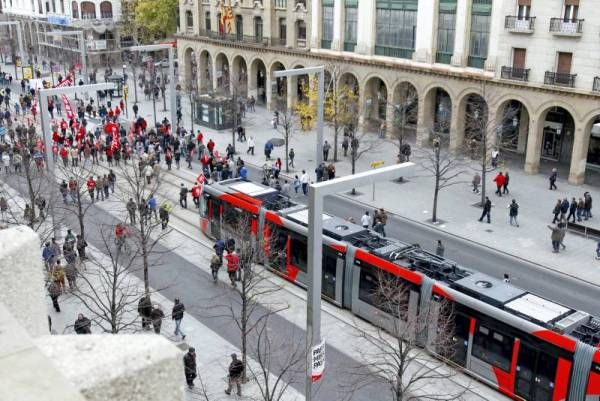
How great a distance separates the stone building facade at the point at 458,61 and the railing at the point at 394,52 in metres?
0.09

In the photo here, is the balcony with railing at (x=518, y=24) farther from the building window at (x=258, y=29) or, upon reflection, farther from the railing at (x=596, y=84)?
the building window at (x=258, y=29)

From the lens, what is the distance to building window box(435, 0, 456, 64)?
4450cm

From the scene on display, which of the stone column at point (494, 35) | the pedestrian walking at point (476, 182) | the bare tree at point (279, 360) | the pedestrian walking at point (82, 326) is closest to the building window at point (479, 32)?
the stone column at point (494, 35)

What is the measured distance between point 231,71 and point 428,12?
24.0 metres

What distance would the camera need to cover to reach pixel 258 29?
62.1m

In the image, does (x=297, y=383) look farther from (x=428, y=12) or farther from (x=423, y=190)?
(x=428, y=12)

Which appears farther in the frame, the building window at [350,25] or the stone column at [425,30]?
the building window at [350,25]

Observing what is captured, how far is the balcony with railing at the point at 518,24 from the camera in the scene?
39469mm

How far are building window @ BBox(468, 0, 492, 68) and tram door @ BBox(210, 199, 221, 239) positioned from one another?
854 inches

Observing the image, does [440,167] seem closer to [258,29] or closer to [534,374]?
[534,374]

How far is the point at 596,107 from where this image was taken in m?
37.2

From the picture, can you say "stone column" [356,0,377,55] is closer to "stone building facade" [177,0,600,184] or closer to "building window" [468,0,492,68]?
"stone building facade" [177,0,600,184]

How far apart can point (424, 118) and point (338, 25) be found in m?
10.5

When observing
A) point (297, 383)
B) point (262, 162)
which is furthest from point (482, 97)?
point (297, 383)
